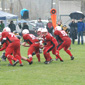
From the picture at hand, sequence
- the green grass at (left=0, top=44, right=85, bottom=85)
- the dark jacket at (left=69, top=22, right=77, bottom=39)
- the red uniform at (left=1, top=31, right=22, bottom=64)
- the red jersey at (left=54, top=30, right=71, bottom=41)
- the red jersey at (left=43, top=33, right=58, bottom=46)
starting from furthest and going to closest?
the dark jacket at (left=69, top=22, right=77, bottom=39)
the red jersey at (left=54, top=30, right=71, bottom=41)
the red jersey at (left=43, top=33, right=58, bottom=46)
the red uniform at (left=1, top=31, right=22, bottom=64)
the green grass at (left=0, top=44, right=85, bottom=85)

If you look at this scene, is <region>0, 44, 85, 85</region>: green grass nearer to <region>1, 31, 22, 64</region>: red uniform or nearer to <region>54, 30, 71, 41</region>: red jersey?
<region>1, 31, 22, 64</region>: red uniform

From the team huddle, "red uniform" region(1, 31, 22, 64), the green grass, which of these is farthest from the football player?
"red uniform" region(1, 31, 22, 64)

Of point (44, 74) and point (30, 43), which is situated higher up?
point (30, 43)

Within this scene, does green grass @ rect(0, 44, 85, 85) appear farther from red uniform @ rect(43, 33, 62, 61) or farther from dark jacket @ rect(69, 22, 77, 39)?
dark jacket @ rect(69, 22, 77, 39)

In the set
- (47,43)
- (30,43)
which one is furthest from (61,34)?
(30,43)

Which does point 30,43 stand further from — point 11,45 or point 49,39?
point 11,45

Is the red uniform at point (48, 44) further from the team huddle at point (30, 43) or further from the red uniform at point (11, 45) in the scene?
the red uniform at point (11, 45)

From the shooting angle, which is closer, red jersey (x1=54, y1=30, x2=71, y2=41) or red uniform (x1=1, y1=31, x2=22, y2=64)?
red uniform (x1=1, y1=31, x2=22, y2=64)

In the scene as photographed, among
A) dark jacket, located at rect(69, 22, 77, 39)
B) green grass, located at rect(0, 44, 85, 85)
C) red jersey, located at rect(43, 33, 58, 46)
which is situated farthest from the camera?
dark jacket, located at rect(69, 22, 77, 39)

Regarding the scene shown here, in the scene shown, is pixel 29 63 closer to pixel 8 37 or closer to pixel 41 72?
pixel 8 37

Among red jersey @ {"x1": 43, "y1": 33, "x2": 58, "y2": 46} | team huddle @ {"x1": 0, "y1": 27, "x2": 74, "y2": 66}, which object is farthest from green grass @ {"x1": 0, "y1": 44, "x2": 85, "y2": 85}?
red jersey @ {"x1": 43, "y1": 33, "x2": 58, "y2": 46}

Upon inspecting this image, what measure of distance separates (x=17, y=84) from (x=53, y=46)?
5539 mm

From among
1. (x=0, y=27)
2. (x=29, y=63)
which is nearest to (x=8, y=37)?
(x=29, y=63)

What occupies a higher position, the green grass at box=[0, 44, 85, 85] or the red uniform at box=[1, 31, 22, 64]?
the red uniform at box=[1, 31, 22, 64]
